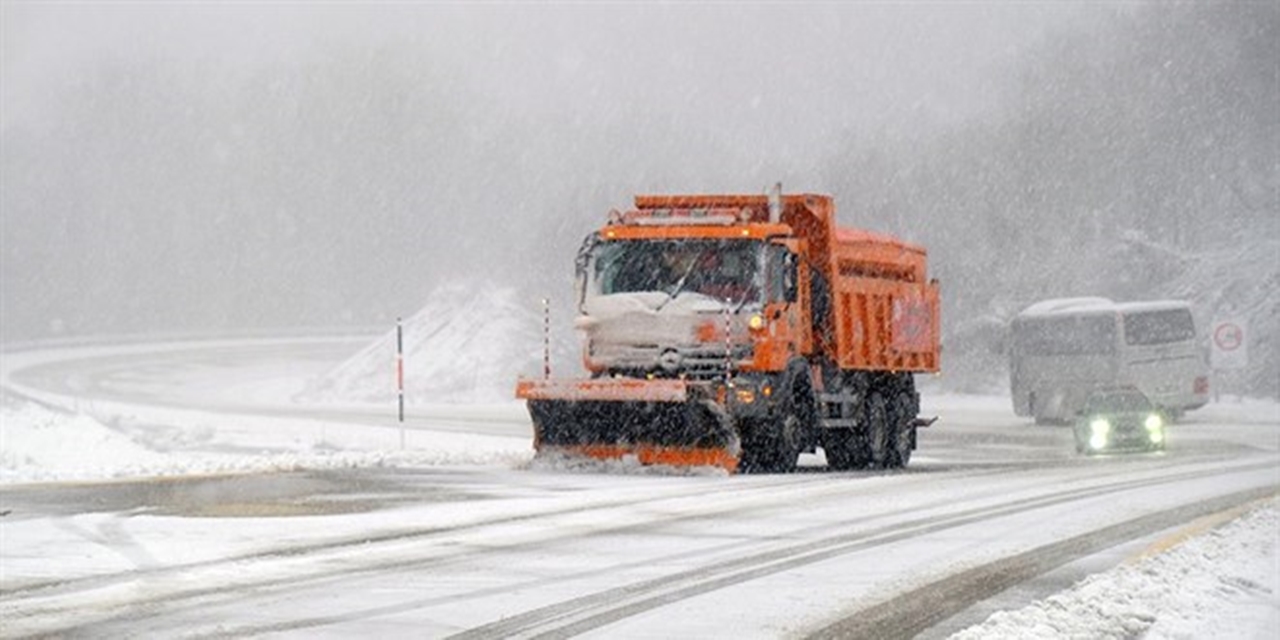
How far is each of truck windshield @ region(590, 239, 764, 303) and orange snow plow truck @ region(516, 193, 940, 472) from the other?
0.05 feet

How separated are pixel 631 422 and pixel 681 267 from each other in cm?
190

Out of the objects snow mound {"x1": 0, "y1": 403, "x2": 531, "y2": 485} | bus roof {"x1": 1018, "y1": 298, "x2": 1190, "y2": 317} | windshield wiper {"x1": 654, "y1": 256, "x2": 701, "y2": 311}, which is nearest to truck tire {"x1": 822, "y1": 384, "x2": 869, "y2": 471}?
windshield wiper {"x1": 654, "y1": 256, "x2": 701, "y2": 311}

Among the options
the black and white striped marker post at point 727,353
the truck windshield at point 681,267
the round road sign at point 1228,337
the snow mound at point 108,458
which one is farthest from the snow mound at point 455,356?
the black and white striped marker post at point 727,353

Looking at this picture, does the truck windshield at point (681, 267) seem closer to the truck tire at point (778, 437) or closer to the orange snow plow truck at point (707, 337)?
the orange snow plow truck at point (707, 337)

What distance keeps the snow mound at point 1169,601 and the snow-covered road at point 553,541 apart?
0.83 feet

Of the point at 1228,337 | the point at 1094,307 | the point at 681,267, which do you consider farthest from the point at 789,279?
the point at 1228,337

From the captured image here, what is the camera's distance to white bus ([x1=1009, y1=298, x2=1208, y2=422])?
43812 millimetres

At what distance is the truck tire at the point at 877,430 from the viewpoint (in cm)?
2397

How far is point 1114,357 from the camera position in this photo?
43.8 metres

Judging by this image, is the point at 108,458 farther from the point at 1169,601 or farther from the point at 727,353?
the point at 1169,601

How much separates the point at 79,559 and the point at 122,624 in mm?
2952

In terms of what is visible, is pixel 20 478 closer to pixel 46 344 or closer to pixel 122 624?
pixel 122 624

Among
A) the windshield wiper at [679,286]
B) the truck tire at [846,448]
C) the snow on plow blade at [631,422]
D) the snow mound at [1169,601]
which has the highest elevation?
the windshield wiper at [679,286]

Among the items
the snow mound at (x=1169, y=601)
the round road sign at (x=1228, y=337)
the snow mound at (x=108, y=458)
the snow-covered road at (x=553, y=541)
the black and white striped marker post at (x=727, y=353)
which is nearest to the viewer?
the snow mound at (x=1169, y=601)
